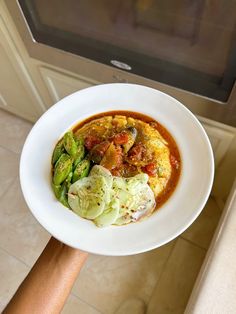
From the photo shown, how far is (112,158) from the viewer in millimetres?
602

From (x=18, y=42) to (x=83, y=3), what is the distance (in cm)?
33

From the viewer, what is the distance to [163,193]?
61 centimetres

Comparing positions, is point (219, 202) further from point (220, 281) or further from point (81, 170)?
point (81, 170)

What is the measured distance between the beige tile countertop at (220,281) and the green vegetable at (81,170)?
1.06ft

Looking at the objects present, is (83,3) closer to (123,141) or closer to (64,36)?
(64,36)

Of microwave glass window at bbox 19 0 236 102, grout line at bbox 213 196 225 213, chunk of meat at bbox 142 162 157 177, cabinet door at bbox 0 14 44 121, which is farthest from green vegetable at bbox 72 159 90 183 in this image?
grout line at bbox 213 196 225 213

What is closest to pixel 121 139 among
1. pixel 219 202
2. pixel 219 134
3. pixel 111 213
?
pixel 111 213

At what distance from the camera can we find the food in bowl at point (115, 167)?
1.84ft

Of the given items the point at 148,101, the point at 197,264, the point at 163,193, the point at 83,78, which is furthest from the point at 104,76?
the point at 197,264

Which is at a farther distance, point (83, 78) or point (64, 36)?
point (83, 78)

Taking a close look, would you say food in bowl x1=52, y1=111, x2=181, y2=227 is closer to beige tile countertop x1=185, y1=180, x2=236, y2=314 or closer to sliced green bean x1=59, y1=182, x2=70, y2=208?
sliced green bean x1=59, y1=182, x2=70, y2=208

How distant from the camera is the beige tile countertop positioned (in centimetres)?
57

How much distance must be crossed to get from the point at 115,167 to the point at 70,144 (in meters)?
0.10

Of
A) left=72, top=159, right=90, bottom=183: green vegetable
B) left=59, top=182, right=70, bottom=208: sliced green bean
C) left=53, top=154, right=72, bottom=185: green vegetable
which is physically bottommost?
left=59, top=182, right=70, bottom=208: sliced green bean
